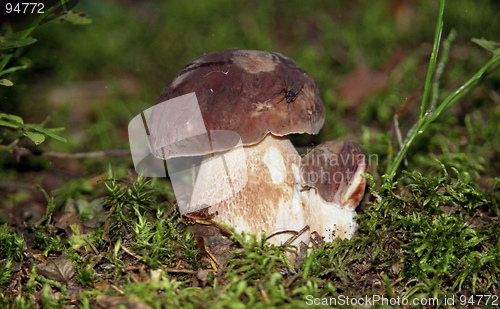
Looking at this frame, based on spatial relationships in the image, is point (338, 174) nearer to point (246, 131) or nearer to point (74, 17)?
point (246, 131)

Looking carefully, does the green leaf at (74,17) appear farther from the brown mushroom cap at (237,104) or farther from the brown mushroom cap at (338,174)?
the brown mushroom cap at (338,174)

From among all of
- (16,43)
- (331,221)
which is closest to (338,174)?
(331,221)

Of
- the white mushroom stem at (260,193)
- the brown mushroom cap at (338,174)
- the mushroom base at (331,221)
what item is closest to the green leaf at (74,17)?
the white mushroom stem at (260,193)

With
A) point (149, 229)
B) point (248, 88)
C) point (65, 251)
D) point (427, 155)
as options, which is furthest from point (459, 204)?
point (65, 251)

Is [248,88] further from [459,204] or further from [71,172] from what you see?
[71,172]

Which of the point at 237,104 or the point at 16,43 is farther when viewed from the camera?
the point at 16,43

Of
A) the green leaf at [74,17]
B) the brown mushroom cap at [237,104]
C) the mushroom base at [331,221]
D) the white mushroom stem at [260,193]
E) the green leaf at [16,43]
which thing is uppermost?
the green leaf at [74,17]

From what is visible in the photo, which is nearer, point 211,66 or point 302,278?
point 302,278
